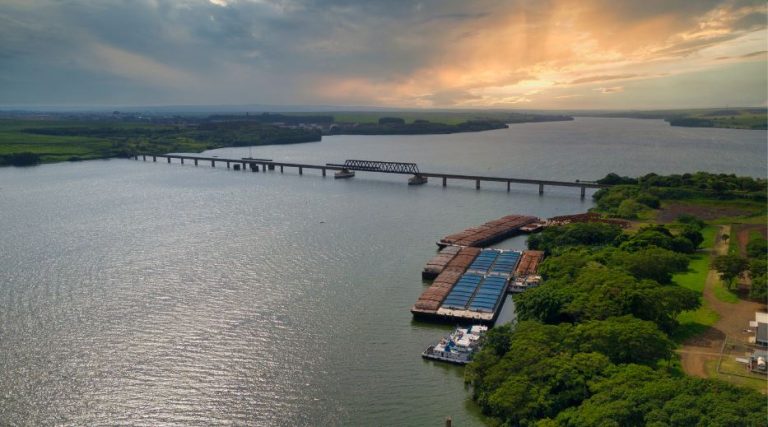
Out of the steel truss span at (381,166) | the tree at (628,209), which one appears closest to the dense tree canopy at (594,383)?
the tree at (628,209)

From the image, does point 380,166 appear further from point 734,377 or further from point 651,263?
point 734,377

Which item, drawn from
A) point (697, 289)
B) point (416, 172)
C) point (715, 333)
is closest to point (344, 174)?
point (416, 172)

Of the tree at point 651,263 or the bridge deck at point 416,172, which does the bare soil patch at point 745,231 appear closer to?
the tree at point 651,263

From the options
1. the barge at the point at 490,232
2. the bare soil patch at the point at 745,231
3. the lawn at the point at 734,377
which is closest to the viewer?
the lawn at the point at 734,377

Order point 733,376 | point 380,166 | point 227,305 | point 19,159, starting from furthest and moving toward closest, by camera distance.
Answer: point 19,159 → point 380,166 → point 227,305 → point 733,376

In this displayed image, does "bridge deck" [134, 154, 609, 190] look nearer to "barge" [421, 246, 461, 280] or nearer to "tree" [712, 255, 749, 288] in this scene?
"barge" [421, 246, 461, 280]
